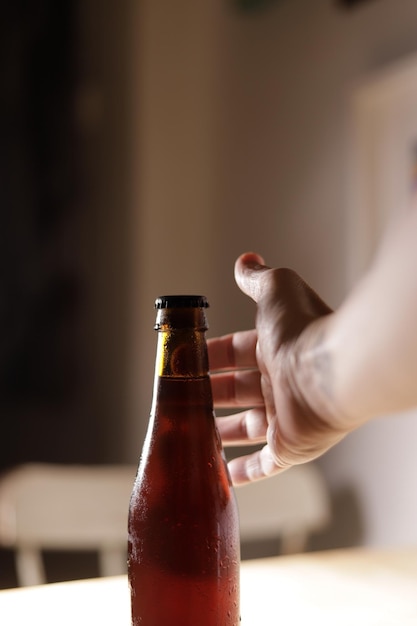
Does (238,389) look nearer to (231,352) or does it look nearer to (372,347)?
(231,352)

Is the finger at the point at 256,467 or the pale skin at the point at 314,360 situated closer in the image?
the pale skin at the point at 314,360

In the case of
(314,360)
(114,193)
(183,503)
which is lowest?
(183,503)

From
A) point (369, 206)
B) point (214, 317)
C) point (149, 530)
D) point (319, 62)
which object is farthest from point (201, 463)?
point (214, 317)

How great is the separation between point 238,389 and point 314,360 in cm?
16

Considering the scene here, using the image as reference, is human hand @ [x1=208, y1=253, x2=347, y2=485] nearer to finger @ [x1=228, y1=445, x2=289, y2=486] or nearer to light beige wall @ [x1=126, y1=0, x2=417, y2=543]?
finger @ [x1=228, y1=445, x2=289, y2=486]

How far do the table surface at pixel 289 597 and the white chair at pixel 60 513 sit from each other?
1.40 feet

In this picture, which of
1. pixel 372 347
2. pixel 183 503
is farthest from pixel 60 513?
pixel 372 347

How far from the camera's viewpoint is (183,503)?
1.79 ft

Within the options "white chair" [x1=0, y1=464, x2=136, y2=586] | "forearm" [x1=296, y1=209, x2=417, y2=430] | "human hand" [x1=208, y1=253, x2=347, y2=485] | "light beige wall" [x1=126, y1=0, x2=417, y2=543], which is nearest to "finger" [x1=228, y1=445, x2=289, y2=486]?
"human hand" [x1=208, y1=253, x2=347, y2=485]

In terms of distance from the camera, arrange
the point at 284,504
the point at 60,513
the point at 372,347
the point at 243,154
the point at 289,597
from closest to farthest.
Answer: the point at 372,347 < the point at 289,597 < the point at 60,513 < the point at 284,504 < the point at 243,154

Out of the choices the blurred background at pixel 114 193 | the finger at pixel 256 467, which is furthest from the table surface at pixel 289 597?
the blurred background at pixel 114 193

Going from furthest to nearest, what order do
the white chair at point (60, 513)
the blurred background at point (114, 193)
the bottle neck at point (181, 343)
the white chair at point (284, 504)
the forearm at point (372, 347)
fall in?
the blurred background at point (114, 193), the white chair at point (284, 504), the white chair at point (60, 513), the bottle neck at point (181, 343), the forearm at point (372, 347)

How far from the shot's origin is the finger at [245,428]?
0.69m

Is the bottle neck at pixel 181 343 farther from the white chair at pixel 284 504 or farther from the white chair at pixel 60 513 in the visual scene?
the white chair at pixel 284 504
